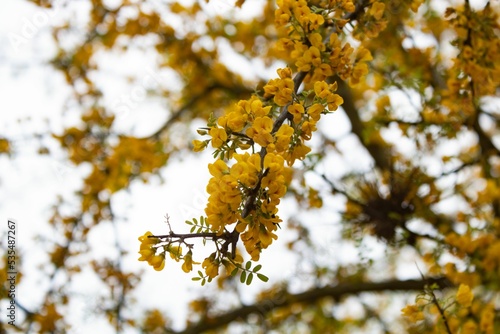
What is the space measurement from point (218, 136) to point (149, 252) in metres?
0.39

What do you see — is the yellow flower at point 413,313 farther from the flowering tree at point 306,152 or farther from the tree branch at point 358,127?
the tree branch at point 358,127

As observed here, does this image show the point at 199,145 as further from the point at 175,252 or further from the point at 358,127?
the point at 358,127

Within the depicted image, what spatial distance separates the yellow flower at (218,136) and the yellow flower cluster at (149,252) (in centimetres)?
33

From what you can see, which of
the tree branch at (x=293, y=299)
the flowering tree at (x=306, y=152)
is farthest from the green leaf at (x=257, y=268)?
the tree branch at (x=293, y=299)

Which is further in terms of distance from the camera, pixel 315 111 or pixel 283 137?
pixel 315 111

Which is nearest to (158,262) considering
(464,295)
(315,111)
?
(315,111)

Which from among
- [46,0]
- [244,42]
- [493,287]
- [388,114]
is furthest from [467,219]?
[46,0]

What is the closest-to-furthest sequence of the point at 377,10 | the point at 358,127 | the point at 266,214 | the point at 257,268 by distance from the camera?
the point at 266,214
the point at 257,268
the point at 377,10
the point at 358,127

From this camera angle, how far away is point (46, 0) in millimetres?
3465

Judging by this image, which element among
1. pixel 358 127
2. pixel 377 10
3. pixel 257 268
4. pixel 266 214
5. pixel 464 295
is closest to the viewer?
pixel 266 214

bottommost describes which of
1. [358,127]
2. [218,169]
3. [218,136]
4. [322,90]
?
[218,169]

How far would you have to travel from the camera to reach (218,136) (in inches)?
56.6

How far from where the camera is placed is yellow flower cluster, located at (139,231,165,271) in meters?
1.41

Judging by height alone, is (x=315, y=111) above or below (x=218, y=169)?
above
